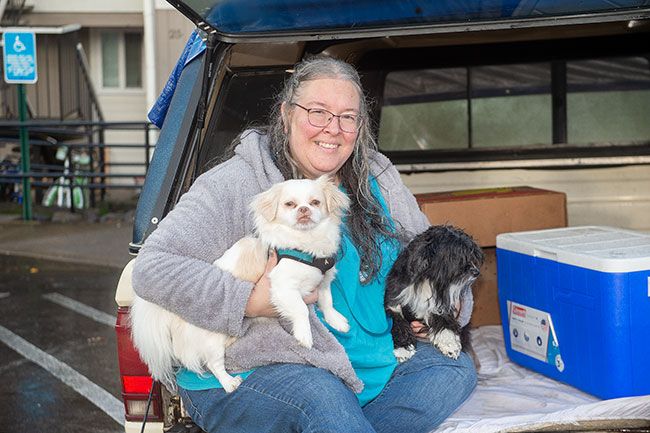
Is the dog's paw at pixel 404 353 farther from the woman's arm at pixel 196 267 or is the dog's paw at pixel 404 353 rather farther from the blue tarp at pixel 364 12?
the blue tarp at pixel 364 12

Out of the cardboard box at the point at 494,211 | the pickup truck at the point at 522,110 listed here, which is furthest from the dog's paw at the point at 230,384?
the cardboard box at the point at 494,211

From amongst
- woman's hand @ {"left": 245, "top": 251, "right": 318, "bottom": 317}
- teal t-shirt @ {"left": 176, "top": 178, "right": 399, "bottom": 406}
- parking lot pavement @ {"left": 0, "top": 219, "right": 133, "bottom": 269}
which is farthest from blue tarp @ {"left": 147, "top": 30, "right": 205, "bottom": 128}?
parking lot pavement @ {"left": 0, "top": 219, "right": 133, "bottom": 269}

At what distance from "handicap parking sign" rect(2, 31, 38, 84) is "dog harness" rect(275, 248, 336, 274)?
938 centimetres

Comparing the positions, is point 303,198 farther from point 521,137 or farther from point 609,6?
point 521,137

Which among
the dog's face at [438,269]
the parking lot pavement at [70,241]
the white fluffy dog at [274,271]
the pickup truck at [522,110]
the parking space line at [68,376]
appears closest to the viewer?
the white fluffy dog at [274,271]

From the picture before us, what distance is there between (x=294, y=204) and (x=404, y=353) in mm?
789

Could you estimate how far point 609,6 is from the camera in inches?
130

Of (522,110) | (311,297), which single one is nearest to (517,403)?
(311,297)

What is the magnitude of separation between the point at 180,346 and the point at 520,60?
120 inches

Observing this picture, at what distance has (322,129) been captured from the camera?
322 cm

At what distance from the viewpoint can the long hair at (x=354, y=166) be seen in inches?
129

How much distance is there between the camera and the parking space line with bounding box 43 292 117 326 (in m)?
7.71

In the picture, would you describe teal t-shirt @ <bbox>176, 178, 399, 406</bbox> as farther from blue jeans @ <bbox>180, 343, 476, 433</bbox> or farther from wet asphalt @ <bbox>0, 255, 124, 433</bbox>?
wet asphalt @ <bbox>0, 255, 124, 433</bbox>

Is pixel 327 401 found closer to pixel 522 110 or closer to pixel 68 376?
pixel 522 110
